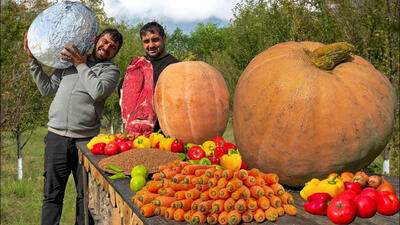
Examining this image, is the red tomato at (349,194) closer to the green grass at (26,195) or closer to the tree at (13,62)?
the green grass at (26,195)

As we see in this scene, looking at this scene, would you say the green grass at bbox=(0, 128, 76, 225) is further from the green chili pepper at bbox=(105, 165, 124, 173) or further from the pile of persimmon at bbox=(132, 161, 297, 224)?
the pile of persimmon at bbox=(132, 161, 297, 224)

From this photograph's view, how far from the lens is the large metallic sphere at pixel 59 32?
3733mm

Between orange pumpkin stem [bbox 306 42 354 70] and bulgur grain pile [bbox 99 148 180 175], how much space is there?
137 cm

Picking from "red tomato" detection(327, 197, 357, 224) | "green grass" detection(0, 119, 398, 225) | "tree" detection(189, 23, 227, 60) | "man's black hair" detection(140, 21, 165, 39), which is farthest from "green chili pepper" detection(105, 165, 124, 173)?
"tree" detection(189, 23, 227, 60)

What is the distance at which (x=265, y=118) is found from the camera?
226 centimetres

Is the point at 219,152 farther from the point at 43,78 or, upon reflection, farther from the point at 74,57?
the point at 43,78

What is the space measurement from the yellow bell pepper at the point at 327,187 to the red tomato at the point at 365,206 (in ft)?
0.43

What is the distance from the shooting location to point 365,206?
179cm

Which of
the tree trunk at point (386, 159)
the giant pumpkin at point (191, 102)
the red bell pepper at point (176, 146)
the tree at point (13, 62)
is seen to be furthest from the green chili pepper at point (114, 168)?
the tree trunk at point (386, 159)

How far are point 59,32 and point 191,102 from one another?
163 cm

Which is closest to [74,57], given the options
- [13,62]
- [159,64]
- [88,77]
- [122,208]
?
[88,77]

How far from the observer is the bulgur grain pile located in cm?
270

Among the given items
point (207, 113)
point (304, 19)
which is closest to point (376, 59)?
point (304, 19)

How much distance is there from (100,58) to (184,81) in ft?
4.19
